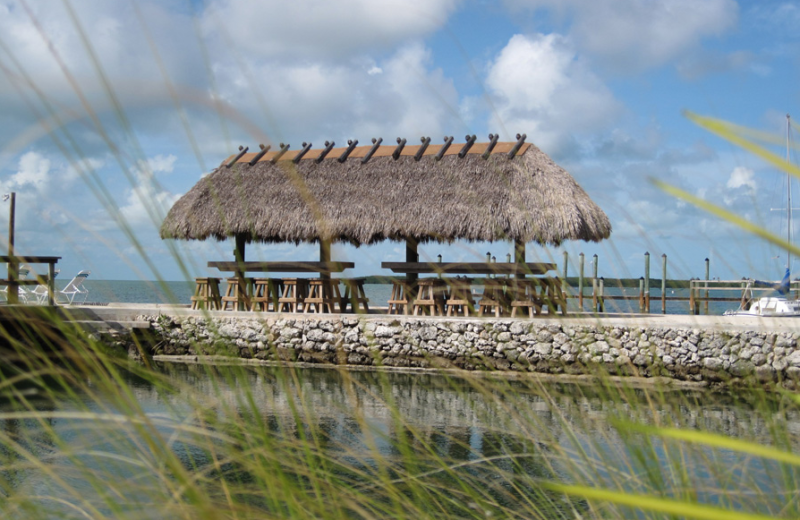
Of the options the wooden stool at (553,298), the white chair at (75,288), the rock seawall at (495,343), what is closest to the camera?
the wooden stool at (553,298)

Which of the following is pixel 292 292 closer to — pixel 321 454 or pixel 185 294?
pixel 321 454

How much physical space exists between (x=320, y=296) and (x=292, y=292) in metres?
0.58

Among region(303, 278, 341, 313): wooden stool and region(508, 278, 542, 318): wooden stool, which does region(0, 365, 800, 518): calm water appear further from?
region(508, 278, 542, 318): wooden stool

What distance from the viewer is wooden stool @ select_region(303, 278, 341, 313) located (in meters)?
11.5

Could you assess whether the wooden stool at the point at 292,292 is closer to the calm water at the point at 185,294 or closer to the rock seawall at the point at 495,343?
the rock seawall at the point at 495,343

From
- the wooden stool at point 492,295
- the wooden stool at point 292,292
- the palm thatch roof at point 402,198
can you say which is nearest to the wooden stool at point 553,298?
the wooden stool at point 492,295

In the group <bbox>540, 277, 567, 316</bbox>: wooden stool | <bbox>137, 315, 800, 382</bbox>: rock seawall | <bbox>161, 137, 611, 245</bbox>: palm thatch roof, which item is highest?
<bbox>161, 137, 611, 245</bbox>: palm thatch roof

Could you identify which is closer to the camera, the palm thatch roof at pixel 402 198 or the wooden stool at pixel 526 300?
the wooden stool at pixel 526 300

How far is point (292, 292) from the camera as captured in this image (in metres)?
11.9

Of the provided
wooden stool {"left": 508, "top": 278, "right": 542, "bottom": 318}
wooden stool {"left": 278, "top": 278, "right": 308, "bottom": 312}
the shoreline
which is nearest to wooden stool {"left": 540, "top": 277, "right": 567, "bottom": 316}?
the shoreline

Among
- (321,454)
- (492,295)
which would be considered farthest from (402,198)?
(321,454)

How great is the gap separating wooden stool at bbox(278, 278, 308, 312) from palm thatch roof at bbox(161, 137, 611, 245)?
2.78 ft

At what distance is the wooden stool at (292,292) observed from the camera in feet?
37.9

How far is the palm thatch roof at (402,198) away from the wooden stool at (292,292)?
33.3 inches
